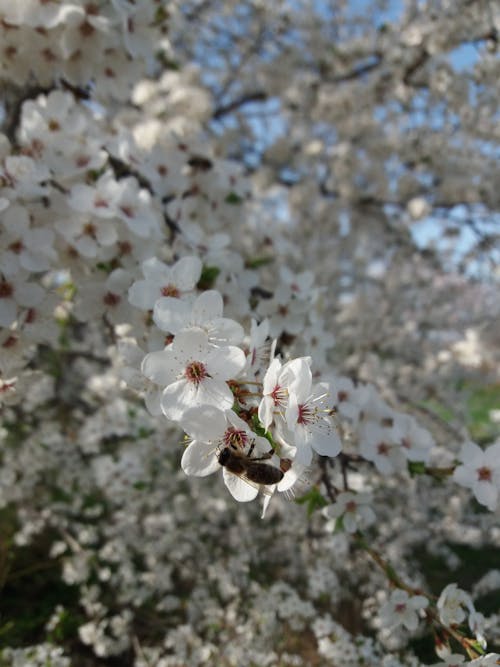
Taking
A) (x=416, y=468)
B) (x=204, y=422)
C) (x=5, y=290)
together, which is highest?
(x=204, y=422)

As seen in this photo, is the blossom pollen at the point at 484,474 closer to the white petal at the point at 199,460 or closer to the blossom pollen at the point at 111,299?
the white petal at the point at 199,460

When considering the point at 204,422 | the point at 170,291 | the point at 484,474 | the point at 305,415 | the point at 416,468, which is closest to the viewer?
the point at 204,422

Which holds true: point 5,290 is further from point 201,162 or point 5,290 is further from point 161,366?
point 201,162

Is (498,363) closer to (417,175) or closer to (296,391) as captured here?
(417,175)

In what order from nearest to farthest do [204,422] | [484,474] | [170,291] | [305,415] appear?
[204,422], [305,415], [170,291], [484,474]

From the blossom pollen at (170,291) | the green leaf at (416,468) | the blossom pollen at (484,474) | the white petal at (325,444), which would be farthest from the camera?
the green leaf at (416,468)

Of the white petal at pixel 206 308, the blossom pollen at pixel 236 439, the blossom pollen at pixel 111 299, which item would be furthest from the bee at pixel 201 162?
the blossom pollen at pixel 236 439

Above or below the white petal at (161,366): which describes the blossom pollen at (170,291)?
below

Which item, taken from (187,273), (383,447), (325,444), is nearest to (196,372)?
(325,444)

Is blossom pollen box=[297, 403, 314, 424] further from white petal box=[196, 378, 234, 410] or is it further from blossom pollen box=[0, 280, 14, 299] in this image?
blossom pollen box=[0, 280, 14, 299]
